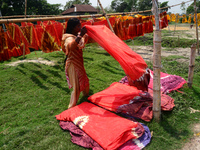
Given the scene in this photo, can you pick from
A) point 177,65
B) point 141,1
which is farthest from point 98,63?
point 141,1

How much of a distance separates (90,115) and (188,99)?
249 cm

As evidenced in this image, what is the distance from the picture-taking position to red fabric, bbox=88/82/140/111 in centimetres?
350

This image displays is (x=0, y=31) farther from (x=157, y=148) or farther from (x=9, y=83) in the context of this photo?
(x=157, y=148)

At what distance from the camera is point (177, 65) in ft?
20.4

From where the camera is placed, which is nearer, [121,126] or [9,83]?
[121,126]

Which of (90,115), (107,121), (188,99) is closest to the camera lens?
(107,121)

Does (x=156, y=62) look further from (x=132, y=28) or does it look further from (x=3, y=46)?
(x=3, y=46)

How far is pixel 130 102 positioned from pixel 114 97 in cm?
46

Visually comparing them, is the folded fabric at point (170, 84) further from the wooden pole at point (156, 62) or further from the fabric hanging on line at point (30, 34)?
the fabric hanging on line at point (30, 34)

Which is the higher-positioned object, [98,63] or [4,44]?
[4,44]

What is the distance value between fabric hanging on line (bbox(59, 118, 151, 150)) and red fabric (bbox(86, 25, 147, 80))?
39.0 inches

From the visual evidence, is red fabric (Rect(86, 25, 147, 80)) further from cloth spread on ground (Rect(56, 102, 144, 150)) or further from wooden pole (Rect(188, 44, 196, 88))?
wooden pole (Rect(188, 44, 196, 88))

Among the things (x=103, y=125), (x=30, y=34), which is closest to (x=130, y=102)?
(x=103, y=125)

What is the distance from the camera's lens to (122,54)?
2869mm
